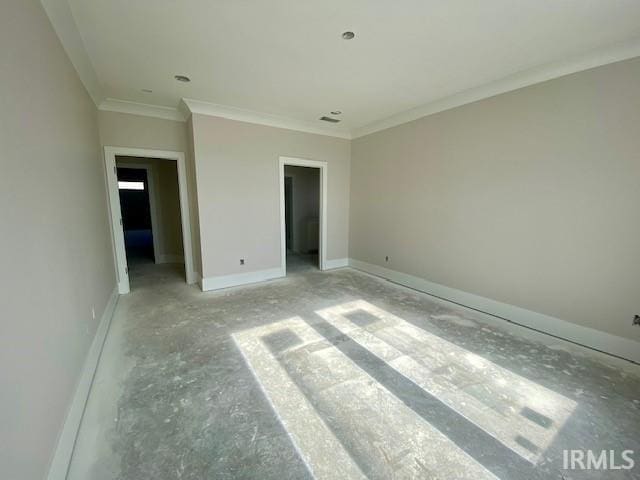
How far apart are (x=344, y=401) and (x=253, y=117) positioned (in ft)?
13.0

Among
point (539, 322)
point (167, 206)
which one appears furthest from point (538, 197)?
point (167, 206)

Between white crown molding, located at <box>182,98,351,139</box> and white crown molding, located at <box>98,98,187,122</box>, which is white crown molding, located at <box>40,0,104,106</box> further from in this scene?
white crown molding, located at <box>182,98,351,139</box>

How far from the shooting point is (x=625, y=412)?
1750 millimetres

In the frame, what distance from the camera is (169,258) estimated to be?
571cm

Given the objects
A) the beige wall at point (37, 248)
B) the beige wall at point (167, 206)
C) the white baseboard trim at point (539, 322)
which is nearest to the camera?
the beige wall at point (37, 248)

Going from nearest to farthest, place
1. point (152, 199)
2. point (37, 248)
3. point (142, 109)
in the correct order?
point (37, 248) < point (142, 109) < point (152, 199)

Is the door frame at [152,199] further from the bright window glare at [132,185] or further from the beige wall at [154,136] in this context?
the bright window glare at [132,185]

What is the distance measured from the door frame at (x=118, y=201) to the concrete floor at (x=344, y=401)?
3.63 feet

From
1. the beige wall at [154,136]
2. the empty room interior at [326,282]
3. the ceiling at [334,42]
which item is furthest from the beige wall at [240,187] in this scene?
the ceiling at [334,42]

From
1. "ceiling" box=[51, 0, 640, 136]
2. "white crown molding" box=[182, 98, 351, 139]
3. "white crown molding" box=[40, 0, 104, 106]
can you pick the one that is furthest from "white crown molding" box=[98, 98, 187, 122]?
"white crown molding" box=[40, 0, 104, 106]

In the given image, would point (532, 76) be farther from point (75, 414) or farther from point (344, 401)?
point (75, 414)

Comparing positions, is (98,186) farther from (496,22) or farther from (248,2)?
(496,22)

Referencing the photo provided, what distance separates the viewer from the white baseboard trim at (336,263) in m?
5.27

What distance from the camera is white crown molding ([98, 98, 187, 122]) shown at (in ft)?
11.4
